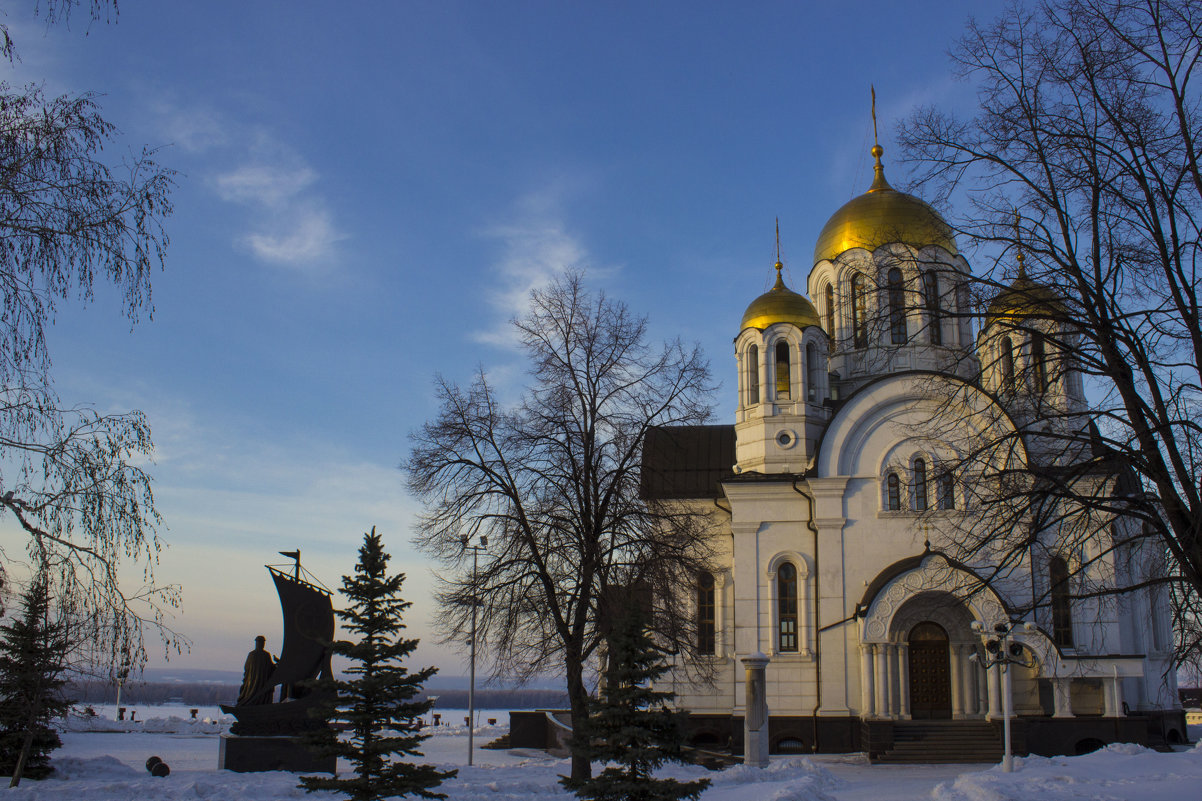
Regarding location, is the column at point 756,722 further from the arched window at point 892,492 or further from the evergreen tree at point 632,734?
the evergreen tree at point 632,734

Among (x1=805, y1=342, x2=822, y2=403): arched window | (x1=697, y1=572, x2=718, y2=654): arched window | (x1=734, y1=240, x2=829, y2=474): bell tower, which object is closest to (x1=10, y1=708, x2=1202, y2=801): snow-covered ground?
(x1=697, y1=572, x2=718, y2=654): arched window

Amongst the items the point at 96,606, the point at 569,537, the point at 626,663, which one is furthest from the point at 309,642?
the point at 96,606

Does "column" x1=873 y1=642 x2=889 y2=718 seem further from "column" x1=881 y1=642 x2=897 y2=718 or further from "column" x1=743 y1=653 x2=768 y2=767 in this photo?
"column" x1=743 y1=653 x2=768 y2=767

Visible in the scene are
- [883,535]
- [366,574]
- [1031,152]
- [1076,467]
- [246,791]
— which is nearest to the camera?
[1076,467]

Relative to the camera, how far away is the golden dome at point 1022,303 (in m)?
10.6

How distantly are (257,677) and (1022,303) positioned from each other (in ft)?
51.5

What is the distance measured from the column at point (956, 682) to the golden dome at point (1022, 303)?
16.0 meters

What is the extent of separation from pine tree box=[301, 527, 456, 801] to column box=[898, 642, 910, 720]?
15329 mm

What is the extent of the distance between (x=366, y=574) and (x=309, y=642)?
7504 millimetres

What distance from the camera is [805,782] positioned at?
15.8 meters

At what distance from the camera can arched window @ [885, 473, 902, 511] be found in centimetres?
2638

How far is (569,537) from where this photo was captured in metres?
17.3

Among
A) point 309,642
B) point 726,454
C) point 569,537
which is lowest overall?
point 309,642

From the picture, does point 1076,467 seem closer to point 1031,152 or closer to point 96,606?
point 1031,152
